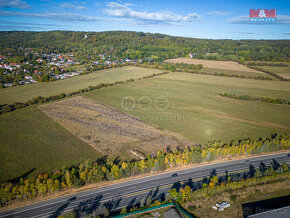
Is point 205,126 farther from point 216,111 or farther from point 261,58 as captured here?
point 261,58

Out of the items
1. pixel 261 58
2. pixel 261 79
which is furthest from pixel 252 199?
pixel 261 58

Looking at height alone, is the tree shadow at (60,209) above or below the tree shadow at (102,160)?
below

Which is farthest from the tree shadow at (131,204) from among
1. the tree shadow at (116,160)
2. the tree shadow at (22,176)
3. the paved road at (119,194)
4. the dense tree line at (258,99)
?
the dense tree line at (258,99)

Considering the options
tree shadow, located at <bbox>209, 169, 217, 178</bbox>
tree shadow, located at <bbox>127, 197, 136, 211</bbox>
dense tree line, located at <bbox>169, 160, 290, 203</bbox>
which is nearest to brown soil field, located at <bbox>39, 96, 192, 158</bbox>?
tree shadow, located at <bbox>209, 169, 217, 178</bbox>

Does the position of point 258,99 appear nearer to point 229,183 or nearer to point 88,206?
point 229,183

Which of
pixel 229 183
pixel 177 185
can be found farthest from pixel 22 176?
pixel 229 183

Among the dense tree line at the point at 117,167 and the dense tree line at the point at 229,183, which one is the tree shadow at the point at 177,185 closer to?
the dense tree line at the point at 229,183
